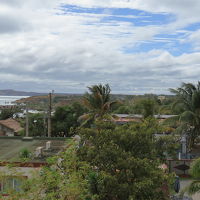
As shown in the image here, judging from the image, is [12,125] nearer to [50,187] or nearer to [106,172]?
[106,172]

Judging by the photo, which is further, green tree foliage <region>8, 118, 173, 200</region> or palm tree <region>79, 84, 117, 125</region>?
palm tree <region>79, 84, 117, 125</region>

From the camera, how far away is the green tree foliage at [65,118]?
4291cm

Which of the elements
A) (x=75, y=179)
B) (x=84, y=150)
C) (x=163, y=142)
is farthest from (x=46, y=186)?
(x=163, y=142)

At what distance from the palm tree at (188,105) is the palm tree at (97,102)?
596 cm

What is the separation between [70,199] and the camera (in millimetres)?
9742

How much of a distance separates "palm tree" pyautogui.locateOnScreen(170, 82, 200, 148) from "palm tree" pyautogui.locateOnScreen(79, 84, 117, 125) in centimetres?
596

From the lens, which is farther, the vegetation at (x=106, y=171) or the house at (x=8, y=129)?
the house at (x=8, y=129)

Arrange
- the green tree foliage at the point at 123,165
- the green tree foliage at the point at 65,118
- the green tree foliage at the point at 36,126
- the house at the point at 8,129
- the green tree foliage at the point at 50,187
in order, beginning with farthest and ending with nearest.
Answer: the house at the point at 8,129 → the green tree foliage at the point at 36,126 → the green tree foliage at the point at 65,118 → the green tree foliage at the point at 123,165 → the green tree foliage at the point at 50,187

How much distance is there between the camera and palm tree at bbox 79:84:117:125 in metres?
28.4

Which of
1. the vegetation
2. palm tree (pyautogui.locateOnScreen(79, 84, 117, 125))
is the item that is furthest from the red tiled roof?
the vegetation

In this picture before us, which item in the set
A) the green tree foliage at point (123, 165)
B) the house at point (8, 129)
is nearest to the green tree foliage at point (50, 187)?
the green tree foliage at point (123, 165)

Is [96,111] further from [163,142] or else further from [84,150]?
[84,150]

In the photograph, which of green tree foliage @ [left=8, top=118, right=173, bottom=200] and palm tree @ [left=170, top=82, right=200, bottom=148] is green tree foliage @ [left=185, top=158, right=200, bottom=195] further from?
palm tree @ [left=170, top=82, right=200, bottom=148]

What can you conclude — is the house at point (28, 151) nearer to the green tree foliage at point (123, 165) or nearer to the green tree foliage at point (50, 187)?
the green tree foliage at point (123, 165)
